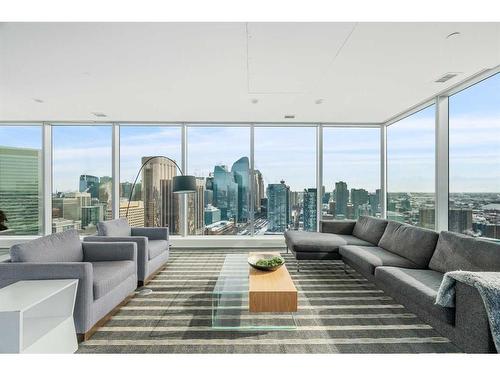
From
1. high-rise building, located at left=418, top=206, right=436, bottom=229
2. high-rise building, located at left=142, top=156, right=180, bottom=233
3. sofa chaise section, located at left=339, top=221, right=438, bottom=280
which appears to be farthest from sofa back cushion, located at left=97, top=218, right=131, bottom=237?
high-rise building, located at left=418, top=206, right=436, bottom=229

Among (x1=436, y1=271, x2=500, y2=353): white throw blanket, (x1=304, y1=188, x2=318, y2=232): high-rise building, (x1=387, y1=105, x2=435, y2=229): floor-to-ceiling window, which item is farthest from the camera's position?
(x1=304, y1=188, x2=318, y2=232): high-rise building

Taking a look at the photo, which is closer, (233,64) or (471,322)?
(471,322)

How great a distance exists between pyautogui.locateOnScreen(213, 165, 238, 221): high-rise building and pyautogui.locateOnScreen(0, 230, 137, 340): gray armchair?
308 centimetres

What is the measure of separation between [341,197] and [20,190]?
708 cm

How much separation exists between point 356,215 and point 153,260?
14.8ft

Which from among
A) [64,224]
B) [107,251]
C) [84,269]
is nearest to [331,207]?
[107,251]

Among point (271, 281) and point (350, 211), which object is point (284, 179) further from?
point (271, 281)

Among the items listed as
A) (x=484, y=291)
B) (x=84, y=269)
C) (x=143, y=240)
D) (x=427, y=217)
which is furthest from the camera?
(x=427, y=217)

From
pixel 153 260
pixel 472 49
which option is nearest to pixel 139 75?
pixel 153 260

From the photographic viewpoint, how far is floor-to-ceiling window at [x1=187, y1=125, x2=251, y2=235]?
6.09m

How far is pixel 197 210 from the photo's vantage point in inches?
243

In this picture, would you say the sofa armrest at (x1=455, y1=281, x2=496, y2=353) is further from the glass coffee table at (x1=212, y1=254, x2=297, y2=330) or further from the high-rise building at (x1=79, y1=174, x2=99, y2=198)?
the high-rise building at (x1=79, y1=174, x2=99, y2=198)

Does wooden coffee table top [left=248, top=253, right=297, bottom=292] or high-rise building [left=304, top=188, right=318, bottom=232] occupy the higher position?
high-rise building [left=304, top=188, right=318, bottom=232]

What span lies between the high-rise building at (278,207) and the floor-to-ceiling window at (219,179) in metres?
0.48
